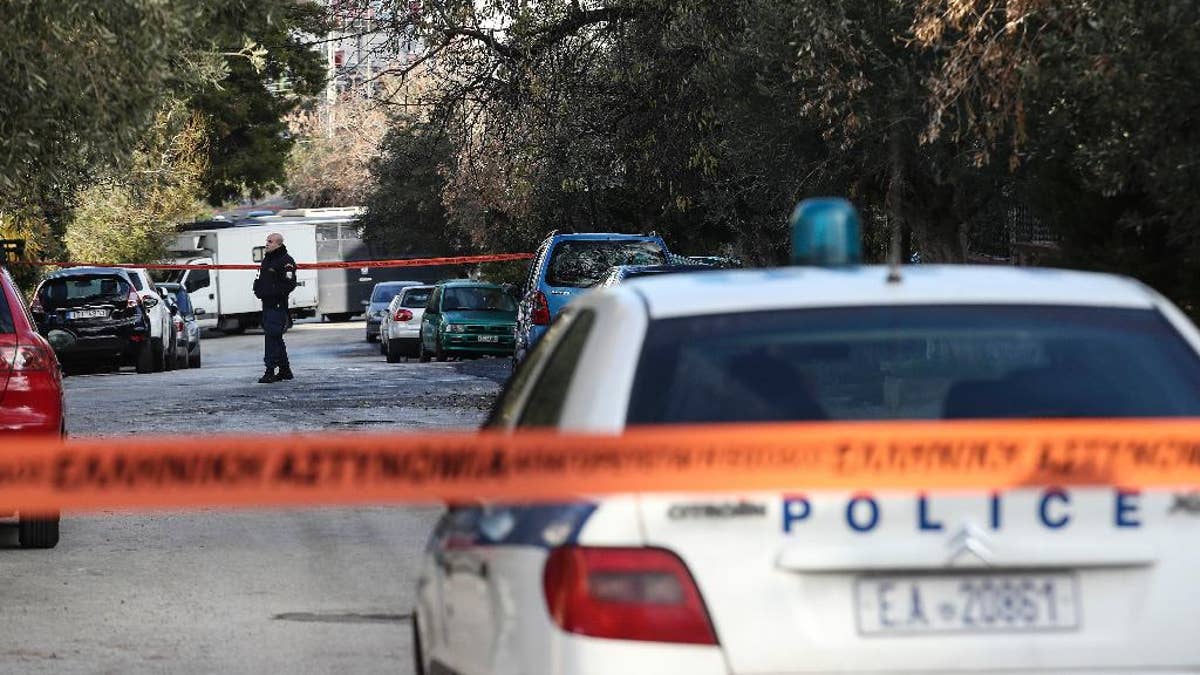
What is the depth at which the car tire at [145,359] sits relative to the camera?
1287 inches

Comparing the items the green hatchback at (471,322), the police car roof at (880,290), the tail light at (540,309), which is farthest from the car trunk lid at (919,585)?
the green hatchback at (471,322)

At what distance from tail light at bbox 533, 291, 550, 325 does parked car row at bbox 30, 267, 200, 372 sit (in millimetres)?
9321

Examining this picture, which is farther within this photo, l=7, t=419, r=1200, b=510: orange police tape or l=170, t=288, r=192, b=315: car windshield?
l=170, t=288, r=192, b=315: car windshield

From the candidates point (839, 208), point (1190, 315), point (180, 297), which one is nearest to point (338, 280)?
point (180, 297)

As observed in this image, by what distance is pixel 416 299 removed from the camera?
42.2m

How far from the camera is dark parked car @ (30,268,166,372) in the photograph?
31.9 meters

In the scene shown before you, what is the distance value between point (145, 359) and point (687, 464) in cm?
2916

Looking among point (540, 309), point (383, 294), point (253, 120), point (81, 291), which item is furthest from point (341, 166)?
point (540, 309)

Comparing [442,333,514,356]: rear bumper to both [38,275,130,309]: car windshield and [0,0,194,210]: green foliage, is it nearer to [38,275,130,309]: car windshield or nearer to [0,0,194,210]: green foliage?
[38,275,130,309]: car windshield

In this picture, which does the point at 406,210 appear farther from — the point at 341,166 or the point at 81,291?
the point at 81,291

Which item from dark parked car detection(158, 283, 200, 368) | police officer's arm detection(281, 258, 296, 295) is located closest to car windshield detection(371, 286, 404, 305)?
dark parked car detection(158, 283, 200, 368)

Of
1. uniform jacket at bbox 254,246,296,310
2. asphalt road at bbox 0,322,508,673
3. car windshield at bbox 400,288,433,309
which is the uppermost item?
uniform jacket at bbox 254,246,296,310

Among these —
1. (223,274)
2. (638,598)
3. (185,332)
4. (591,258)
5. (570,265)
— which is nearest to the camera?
(638,598)

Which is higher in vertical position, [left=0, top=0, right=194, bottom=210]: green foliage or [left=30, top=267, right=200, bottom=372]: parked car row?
[left=0, top=0, right=194, bottom=210]: green foliage
